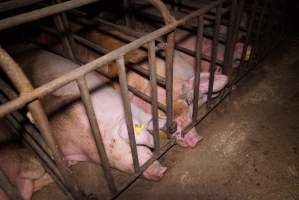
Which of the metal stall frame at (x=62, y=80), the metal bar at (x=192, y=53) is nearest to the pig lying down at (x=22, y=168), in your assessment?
the metal stall frame at (x=62, y=80)

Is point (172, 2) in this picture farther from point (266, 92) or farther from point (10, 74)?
point (10, 74)

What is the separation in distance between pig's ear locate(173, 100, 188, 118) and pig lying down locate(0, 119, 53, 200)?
1230 millimetres

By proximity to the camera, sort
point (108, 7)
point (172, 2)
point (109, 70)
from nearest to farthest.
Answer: point (109, 70)
point (172, 2)
point (108, 7)

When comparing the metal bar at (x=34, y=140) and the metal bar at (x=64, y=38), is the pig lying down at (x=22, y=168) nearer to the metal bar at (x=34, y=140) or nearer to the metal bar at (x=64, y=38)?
the metal bar at (x=34, y=140)

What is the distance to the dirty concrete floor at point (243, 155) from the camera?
7.15ft

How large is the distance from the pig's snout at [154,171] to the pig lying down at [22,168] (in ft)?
2.84

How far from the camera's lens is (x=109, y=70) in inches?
107

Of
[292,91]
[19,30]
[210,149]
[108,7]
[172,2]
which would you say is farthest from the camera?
[108,7]

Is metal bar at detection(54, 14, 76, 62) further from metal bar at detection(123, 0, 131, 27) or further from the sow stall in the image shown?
metal bar at detection(123, 0, 131, 27)

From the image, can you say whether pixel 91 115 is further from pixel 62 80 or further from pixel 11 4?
pixel 11 4

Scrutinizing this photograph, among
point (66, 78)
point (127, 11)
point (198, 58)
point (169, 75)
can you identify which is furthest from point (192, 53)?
point (66, 78)

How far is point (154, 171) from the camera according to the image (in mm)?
2152

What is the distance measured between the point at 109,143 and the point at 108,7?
2.50 meters

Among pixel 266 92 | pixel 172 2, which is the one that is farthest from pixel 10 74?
pixel 172 2
